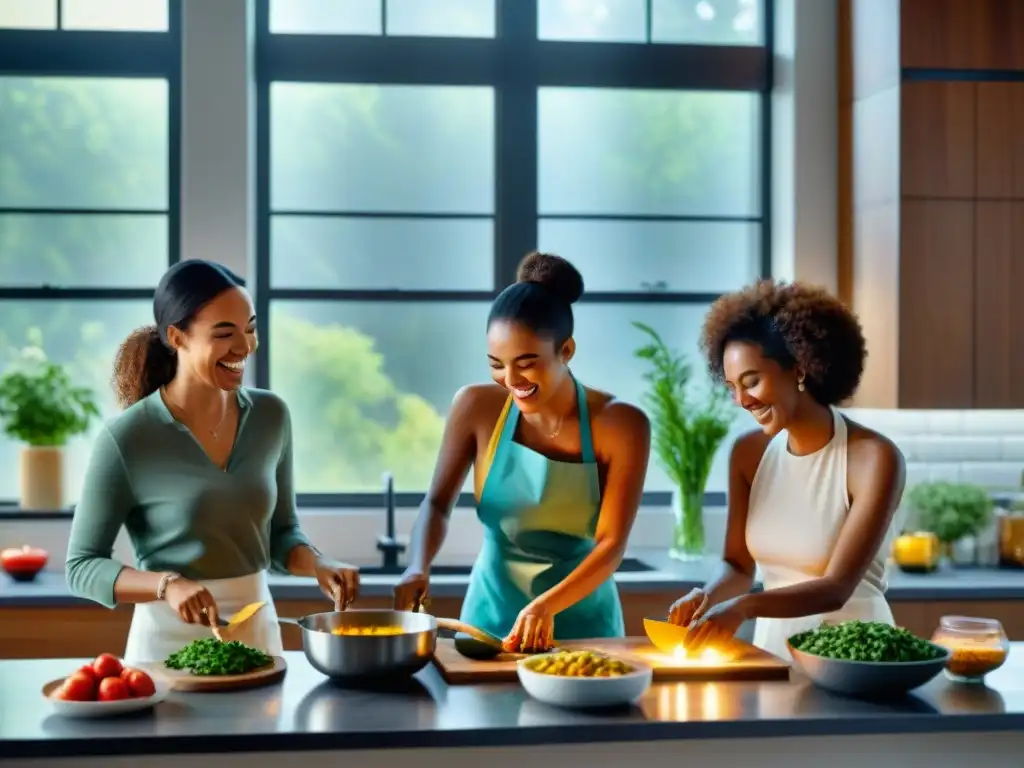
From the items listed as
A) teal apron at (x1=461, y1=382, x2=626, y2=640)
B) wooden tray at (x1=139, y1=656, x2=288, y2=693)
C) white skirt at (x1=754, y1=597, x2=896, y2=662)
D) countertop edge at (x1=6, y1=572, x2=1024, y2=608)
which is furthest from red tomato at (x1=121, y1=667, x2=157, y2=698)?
countertop edge at (x1=6, y1=572, x2=1024, y2=608)

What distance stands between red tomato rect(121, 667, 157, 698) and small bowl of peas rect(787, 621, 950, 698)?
1170 mm

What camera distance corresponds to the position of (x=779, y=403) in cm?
271

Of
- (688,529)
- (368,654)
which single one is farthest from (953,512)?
(368,654)

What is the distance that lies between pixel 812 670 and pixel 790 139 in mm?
2960

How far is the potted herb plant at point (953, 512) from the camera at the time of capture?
4391 mm

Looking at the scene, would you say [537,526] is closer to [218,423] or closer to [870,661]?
[218,423]

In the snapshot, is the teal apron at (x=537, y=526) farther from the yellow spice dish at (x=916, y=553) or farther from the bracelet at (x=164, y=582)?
the yellow spice dish at (x=916, y=553)

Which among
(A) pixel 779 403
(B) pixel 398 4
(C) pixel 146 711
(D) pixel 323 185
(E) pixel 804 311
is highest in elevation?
(B) pixel 398 4

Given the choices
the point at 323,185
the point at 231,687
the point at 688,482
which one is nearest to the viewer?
the point at 231,687

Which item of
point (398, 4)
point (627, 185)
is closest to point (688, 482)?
point (627, 185)

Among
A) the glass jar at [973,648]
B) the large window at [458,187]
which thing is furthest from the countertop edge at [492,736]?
the large window at [458,187]

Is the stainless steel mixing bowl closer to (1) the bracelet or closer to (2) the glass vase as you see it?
(1) the bracelet

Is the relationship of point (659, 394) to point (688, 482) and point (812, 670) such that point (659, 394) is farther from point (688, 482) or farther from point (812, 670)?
point (812, 670)

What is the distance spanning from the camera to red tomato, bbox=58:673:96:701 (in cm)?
218
